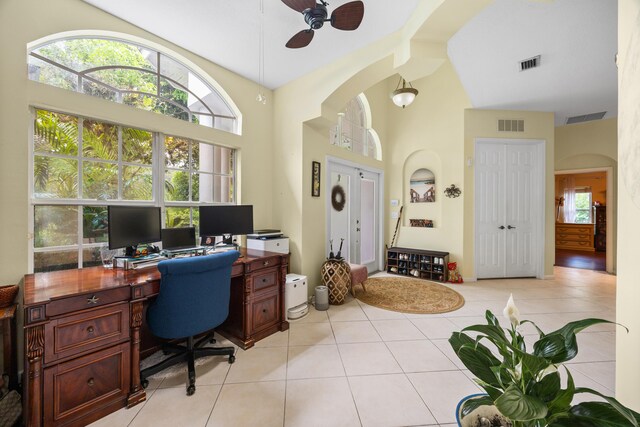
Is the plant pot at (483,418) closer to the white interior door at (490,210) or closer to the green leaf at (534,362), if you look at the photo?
the green leaf at (534,362)

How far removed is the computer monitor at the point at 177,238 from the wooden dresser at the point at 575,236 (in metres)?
10.5

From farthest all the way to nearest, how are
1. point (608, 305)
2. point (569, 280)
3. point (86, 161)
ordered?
point (569, 280)
point (608, 305)
point (86, 161)

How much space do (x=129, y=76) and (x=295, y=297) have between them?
9.54ft

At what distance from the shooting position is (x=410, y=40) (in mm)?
2275

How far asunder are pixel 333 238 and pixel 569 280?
14.7ft

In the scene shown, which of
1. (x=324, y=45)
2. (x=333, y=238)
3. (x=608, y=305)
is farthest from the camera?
(x=333, y=238)

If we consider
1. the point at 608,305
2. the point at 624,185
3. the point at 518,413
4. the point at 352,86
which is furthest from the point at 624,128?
the point at 608,305

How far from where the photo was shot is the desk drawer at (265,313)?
244cm

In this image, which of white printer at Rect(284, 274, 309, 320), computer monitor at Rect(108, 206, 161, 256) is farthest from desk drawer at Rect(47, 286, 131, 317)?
white printer at Rect(284, 274, 309, 320)

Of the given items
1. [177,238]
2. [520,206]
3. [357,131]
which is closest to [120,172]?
[177,238]

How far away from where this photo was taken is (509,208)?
4.62m

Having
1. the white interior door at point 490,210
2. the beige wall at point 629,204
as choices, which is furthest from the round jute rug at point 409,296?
the beige wall at point 629,204

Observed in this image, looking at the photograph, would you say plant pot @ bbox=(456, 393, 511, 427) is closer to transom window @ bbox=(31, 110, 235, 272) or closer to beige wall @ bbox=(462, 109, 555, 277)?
transom window @ bbox=(31, 110, 235, 272)

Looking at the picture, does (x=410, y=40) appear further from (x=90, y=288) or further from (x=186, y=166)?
(x=90, y=288)
